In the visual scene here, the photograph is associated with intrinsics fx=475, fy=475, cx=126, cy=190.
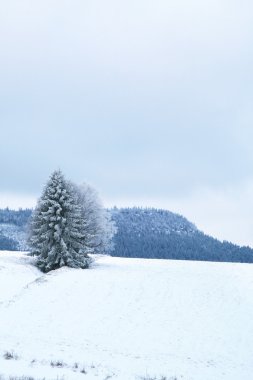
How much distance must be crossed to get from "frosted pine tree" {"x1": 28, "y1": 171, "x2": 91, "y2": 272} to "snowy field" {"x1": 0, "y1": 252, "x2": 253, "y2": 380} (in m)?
2.12

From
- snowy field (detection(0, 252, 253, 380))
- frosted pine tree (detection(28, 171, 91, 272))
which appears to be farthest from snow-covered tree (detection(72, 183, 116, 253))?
snowy field (detection(0, 252, 253, 380))

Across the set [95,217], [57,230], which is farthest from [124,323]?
[95,217]

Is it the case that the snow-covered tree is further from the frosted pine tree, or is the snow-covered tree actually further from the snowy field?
the snowy field

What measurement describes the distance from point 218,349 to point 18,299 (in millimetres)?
15476

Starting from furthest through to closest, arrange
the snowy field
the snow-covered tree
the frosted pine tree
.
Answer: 1. the snow-covered tree
2. the frosted pine tree
3. the snowy field

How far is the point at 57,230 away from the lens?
157 ft

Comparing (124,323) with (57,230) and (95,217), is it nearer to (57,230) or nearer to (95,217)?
(57,230)

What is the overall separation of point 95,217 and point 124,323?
24.5 m

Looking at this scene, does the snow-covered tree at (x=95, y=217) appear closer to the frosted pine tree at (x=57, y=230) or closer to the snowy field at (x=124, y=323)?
the frosted pine tree at (x=57, y=230)

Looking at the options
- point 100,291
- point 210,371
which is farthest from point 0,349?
point 100,291

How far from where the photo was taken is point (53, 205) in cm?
4909

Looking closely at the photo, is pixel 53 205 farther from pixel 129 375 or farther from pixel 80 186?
pixel 129 375

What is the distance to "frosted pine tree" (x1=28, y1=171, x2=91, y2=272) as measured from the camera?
4766cm

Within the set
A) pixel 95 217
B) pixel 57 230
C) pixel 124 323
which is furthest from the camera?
pixel 95 217
